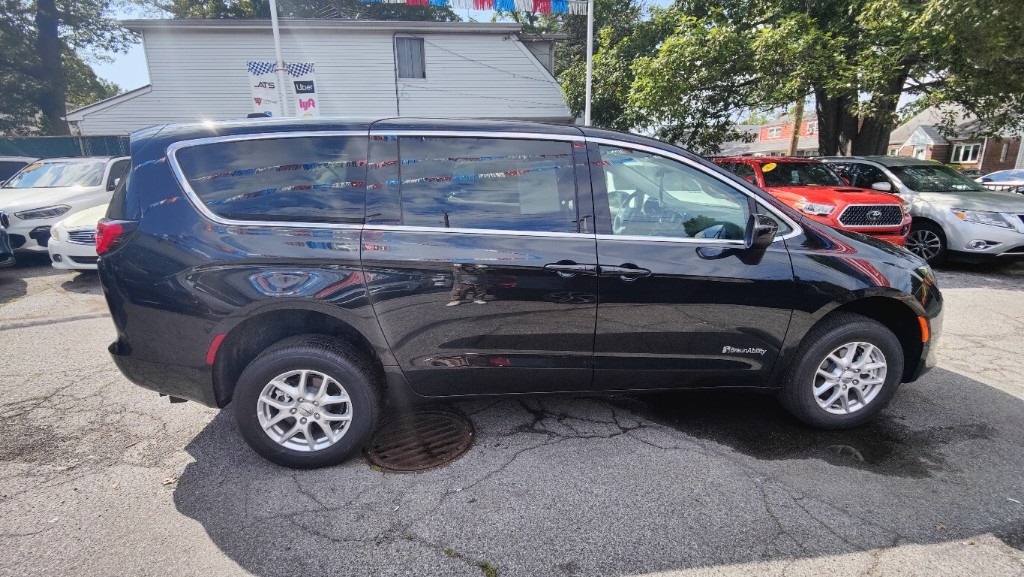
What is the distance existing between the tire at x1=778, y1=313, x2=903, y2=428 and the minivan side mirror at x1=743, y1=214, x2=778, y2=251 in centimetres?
70

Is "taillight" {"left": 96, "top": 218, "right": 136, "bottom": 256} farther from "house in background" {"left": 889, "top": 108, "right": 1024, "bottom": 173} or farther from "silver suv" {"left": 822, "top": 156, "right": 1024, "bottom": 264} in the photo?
"house in background" {"left": 889, "top": 108, "right": 1024, "bottom": 173}

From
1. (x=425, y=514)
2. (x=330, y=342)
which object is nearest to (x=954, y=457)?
(x=425, y=514)

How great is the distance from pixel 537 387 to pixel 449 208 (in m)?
1.14

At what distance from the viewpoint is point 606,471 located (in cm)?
276

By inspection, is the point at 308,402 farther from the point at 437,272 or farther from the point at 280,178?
the point at 280,178

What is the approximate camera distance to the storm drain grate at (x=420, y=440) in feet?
9.41

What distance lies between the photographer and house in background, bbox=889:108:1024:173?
109 ft

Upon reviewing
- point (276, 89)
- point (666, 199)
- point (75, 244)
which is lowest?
point (75, 244)

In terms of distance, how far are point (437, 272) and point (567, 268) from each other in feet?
2.22

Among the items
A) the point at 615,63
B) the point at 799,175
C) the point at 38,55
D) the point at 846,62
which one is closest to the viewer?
the point at 799,175

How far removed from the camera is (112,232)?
2.58 m

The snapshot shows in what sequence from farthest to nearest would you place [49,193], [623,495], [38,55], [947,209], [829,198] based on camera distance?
[38,55], [49,193], [947,209], [829,198], [623,495]

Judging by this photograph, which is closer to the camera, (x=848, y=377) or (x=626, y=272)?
(x=626, y=272)

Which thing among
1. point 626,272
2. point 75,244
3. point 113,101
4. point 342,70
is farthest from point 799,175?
point 113,101
